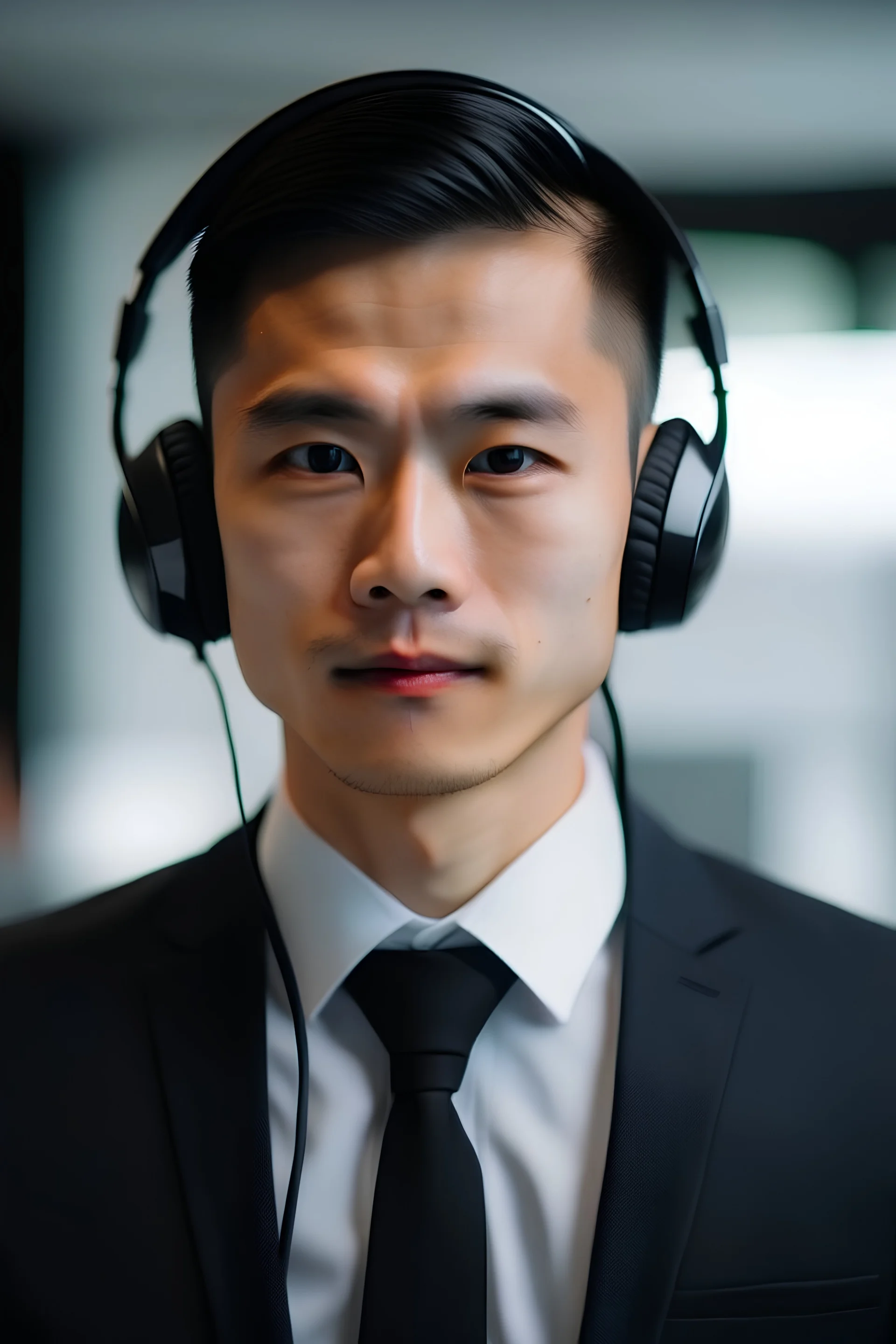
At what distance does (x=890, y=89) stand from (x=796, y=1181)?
4.28 feet

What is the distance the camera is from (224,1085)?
0.91 m

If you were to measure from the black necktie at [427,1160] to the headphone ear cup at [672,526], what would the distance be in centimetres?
32

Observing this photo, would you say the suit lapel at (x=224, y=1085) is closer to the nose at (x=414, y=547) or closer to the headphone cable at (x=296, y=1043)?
the headphone cable at (x=296, y=1043)

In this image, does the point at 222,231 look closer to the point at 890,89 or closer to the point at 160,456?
the point at 160,456

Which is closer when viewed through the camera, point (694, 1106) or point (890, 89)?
point (694, 1106)

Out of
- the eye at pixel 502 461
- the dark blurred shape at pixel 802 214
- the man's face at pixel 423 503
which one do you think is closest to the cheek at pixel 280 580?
the man's face at pixel 423 503

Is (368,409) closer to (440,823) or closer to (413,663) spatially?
(413,663)

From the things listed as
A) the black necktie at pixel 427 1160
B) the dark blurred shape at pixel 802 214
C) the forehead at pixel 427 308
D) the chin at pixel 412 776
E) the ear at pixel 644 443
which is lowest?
the black necktie at pixel 427 1160

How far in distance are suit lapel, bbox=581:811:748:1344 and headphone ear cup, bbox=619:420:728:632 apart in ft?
0.79

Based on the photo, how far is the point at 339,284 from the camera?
0.90 m

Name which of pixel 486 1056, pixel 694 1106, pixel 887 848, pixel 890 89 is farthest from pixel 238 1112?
pixel 890 89

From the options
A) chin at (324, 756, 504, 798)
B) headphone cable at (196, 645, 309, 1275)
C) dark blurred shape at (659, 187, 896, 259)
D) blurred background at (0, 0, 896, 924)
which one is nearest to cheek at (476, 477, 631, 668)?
chin at (324, 756, 504, 798)

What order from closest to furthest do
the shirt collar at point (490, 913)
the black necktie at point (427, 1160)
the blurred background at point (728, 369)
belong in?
the black necktie at point (427, 1160) → the shirt collar at point (490, 913) → the blurred background at point (728, 369)

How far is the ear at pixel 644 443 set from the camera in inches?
40.1
